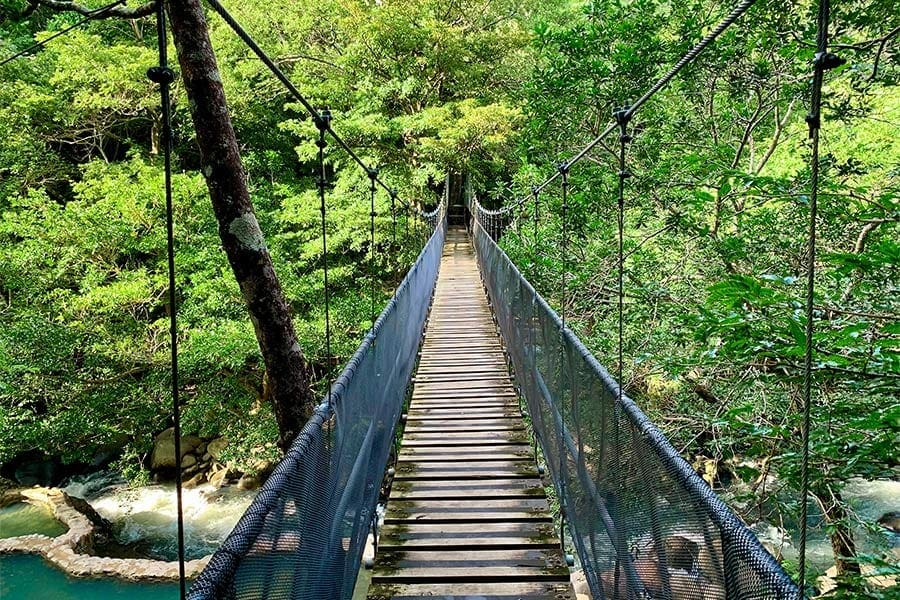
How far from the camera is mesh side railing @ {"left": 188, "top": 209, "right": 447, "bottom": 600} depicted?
2.54ft

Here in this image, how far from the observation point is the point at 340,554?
1.38 meters

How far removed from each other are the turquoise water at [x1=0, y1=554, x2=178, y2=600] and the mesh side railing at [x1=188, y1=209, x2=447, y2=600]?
502 cm

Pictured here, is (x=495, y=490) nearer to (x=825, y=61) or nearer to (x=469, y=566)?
(x=469, y=566)

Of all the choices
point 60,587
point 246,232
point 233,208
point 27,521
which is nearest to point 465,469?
point 246,232

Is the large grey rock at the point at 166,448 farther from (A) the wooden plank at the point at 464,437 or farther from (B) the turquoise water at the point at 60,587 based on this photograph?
(A) the wooden plank at the point at 464,437

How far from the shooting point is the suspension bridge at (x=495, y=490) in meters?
0.84

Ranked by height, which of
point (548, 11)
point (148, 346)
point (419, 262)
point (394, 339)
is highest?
point (548, 11)

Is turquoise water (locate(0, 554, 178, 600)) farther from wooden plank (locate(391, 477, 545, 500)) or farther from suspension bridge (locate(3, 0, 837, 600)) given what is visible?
wooden plank (locate(391, 477, 545, 500))

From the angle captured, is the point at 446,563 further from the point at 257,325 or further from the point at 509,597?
the point at 257,325

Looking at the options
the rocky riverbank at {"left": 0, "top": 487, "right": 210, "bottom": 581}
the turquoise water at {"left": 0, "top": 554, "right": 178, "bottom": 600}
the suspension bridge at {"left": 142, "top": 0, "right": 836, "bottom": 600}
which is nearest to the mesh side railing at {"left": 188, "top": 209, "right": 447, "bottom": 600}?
the suspension bridge at {"left": 142, "top": 0, "right": 836, "bottom": 600}

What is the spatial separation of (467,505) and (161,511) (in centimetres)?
705

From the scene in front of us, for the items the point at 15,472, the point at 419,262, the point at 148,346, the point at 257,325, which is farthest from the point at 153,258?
the point at 257,325

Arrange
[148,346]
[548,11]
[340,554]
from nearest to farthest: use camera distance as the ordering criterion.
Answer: [340,554] < [148,346] < [548,11]

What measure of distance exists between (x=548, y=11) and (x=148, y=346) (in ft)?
35.4
